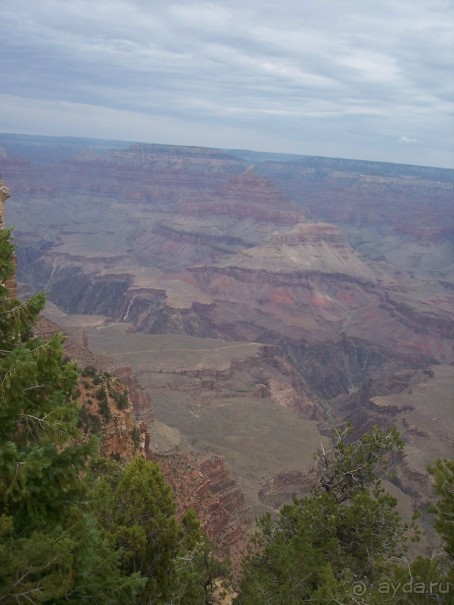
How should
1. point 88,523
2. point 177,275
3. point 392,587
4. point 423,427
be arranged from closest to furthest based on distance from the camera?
point 88,523, point 392,587, point 423,427, point 177,275

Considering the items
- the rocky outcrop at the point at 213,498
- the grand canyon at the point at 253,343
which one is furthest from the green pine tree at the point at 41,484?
the grand canyon at the point at 253,343

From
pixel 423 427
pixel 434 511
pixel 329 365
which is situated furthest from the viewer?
pixel 329 365

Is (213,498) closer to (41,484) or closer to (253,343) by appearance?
(41,484)

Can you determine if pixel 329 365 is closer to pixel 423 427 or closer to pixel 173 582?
pixel 423 427

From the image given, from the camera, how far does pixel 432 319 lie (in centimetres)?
11706

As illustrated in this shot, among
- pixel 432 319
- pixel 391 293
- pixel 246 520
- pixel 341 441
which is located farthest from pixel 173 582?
pixel 391 293

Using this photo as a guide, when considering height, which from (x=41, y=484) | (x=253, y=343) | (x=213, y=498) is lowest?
(x=253, y=343)

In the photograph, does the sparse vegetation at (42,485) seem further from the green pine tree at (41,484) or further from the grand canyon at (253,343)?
the grand canyon at (253,343)

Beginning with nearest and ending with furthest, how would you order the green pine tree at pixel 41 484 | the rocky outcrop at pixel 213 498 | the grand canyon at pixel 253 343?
the green pine tree at pixel 41 484 → the rocky outcrop at pixel 213 498 → the grand canyon at pixel 253 343

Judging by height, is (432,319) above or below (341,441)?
below

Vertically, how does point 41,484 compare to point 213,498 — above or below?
above

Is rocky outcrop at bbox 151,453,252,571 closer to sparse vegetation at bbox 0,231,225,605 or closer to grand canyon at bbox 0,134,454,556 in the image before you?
grand canyon at bbox 0,134,454,556

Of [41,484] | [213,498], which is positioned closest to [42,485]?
[41,484]

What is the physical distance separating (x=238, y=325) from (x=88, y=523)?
350 ft
